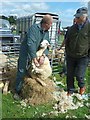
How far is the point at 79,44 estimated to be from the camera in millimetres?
5473

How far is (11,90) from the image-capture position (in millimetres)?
5953

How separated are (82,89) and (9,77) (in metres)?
1.75

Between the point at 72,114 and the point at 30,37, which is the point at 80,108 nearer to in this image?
the point at 72,114

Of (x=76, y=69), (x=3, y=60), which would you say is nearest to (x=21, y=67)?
(x=76, y=69)

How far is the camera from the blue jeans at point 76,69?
18.6 ft

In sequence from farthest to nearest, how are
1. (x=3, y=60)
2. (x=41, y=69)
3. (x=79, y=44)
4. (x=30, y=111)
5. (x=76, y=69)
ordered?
(x=3, y=60)
(x=76, y=69)
(x=79, y=44)
(x=41, y=69)
(x=30, y=111)

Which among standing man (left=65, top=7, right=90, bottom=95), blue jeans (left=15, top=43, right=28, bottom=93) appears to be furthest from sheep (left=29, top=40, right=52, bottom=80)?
standing man (left=65, top=7, right=90, bottom=95)

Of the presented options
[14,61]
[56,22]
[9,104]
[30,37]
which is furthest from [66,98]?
[56,22]

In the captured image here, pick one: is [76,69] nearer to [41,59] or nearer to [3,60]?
[41,59]

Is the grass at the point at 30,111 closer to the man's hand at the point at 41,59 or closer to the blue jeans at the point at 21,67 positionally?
the blue jeans at the point at 21,67

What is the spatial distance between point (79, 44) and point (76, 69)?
1.93 ft

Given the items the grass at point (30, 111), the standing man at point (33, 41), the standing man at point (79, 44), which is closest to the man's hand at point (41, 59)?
the standing man at point (33, 41)

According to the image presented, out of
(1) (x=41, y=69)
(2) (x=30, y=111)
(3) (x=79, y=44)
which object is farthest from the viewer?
(3) (x=79, y=44)

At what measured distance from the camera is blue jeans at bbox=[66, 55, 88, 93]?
5.66 meters
